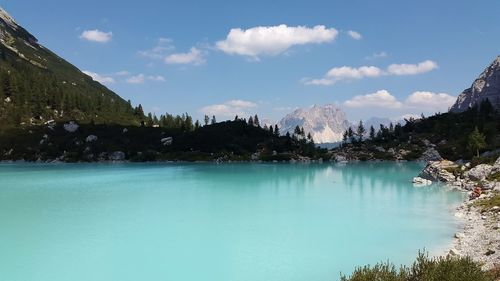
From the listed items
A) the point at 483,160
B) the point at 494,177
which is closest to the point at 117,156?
the point at 483,160

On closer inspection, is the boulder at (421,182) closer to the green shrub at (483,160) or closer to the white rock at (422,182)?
the white rock at (422,182)

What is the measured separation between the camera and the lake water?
28.9 meters

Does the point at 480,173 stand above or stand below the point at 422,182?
above

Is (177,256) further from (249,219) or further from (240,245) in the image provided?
(249,219)

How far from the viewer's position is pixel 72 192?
75.6 m

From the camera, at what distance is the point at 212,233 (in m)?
41.1

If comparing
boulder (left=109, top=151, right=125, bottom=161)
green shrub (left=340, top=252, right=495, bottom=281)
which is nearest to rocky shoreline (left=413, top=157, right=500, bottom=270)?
green shrub (left=340, top=252, right=495, bottom=281)

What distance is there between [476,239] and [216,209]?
33.0 metres

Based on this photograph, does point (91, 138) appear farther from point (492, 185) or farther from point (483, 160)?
point (492, 185)

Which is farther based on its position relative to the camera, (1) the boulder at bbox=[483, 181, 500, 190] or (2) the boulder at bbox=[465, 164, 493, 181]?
(2) the boulder at bbox=[465, 164, 493, 181]

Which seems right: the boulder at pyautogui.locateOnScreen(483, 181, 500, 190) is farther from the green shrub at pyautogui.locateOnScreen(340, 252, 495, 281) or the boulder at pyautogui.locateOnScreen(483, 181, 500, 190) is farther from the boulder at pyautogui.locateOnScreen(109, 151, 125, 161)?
the boulder at pyautogui.locateOnScreen(109, 151, 125, 161)

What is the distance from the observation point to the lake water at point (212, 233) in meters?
28.9

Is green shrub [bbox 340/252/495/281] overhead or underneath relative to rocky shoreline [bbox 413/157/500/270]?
overhead

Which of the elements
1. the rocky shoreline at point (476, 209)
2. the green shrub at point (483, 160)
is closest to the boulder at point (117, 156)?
the rocky shoreline at point (476, 209)
